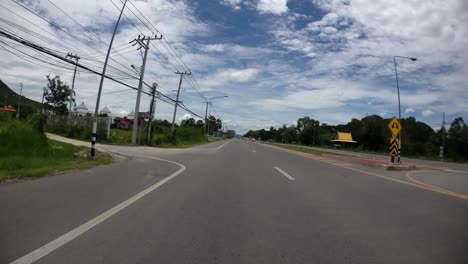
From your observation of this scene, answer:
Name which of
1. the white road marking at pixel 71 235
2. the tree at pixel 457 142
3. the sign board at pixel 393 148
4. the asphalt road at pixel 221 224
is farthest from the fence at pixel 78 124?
the tree at pixel 457 142

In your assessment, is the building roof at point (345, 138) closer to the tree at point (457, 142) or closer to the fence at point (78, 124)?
the tree at point (457, 142)

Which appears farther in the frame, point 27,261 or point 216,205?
point 216,205

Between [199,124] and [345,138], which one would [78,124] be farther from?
[199,124]

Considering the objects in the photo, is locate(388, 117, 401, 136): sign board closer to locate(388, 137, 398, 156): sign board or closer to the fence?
locate(388, 137, 398, 156): sign board

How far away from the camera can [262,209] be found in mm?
7945

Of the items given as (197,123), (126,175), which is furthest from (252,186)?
(197,123)

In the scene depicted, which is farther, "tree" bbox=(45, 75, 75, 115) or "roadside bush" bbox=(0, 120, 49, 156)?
"tree" bbox=(45, 75, 75, 115)

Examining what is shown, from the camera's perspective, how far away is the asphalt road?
16.5 feet

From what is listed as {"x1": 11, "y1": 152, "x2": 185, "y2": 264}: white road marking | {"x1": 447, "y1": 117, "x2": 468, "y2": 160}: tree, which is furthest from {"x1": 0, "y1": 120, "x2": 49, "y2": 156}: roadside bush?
{"x1": 447, "y1": 117, "x2": 468, "y2": 160}: tree

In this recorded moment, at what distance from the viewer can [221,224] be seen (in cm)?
657

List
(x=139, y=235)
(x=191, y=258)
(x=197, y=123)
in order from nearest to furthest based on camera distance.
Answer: (x=191, y=258) → (x=139, y=235) → (x=197, y=123)

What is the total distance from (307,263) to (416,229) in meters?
2.95

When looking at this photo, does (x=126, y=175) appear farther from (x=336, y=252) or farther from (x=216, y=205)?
(x=336, y=252)

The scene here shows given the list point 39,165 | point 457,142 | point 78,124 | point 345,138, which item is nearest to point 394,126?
point 39,165
